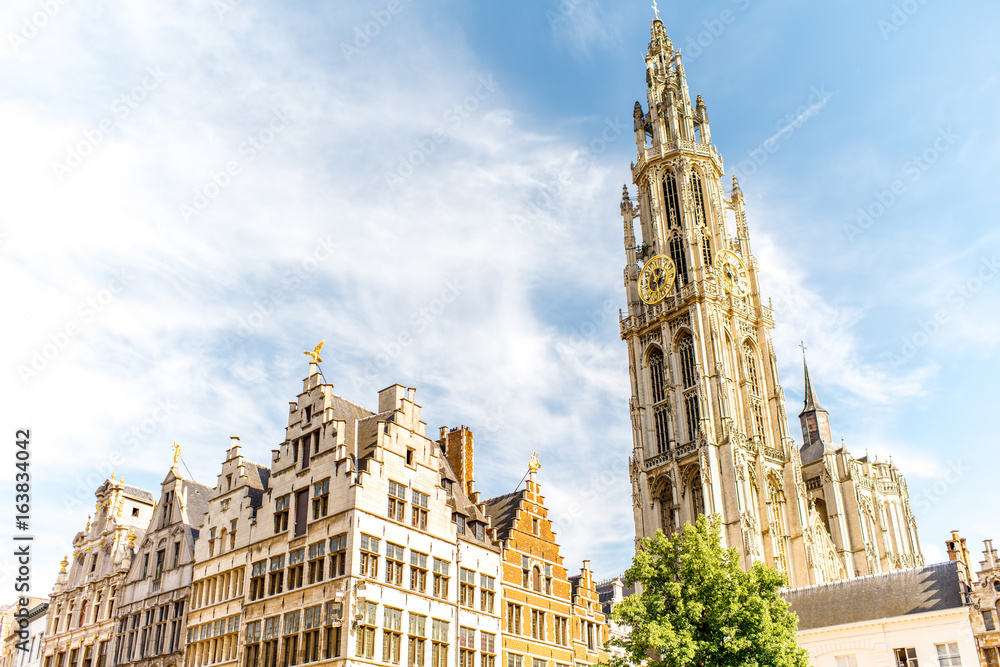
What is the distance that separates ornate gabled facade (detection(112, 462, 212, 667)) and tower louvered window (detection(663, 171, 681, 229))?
5980 centimetres

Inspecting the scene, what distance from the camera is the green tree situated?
26.4 metres

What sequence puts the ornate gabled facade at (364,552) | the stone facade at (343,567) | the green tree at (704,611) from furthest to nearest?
the stone facade at (343,567)
the ornate gabled facade at (364,552)
the green tree at (704,611)

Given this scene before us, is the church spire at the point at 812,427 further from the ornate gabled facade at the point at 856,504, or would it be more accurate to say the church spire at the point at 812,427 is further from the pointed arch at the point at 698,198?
the pointed arch at the point at 698,198

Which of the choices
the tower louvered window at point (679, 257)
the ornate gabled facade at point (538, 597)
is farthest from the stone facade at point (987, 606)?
the tower louvered window at point (679, 257)

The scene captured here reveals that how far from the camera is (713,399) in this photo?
76000 millimetres

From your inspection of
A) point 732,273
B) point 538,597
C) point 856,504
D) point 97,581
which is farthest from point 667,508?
point 97,581

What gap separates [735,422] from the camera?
7581cm

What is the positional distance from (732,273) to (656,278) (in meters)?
7.43

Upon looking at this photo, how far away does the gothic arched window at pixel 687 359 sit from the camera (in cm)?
7944

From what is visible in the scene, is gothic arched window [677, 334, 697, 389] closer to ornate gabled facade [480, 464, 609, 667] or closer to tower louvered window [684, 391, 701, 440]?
tower louvered window [684, 391, 701, 440]

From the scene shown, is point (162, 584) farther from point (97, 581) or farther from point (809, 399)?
point (809, 399)

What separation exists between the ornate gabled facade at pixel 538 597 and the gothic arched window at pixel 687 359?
146ft

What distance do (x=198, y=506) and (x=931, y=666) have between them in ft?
101

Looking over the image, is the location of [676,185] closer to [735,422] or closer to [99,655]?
[735,422]
